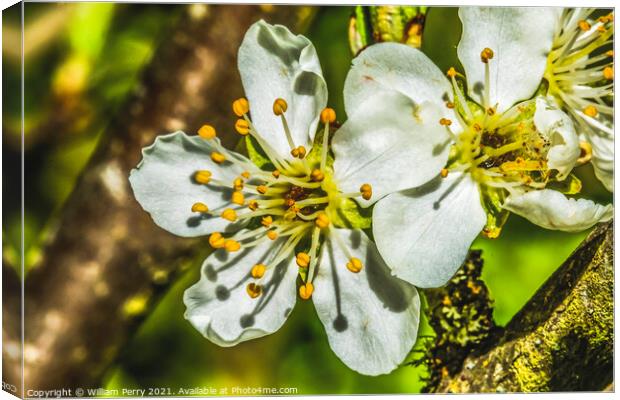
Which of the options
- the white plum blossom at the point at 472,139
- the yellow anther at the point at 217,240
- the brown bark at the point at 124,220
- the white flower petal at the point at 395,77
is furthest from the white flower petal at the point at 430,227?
the brown bark at the point at 124,220

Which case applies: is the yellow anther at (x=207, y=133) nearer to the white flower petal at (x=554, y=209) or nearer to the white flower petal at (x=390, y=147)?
the white flower petal at (x=390, y=147)

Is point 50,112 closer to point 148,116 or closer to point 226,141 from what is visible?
point 148,116

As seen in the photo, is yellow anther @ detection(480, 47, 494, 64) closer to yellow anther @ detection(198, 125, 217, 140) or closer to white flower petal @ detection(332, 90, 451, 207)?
white flower petal @ detection(332, 90, 451, 207)

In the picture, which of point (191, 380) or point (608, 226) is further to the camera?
point (191, 380)

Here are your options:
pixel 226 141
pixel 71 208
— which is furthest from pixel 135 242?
pixel 226 141

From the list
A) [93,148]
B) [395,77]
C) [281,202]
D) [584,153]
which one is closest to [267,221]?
[281,202]

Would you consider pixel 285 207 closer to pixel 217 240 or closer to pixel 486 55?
pixel 217 240

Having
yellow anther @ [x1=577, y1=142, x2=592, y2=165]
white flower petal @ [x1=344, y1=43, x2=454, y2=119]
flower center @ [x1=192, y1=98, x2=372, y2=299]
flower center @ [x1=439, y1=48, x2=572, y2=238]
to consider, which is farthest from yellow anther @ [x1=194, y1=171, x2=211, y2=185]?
yellow anther @ [x1=577, y1=142, x2=592, y2=165]
